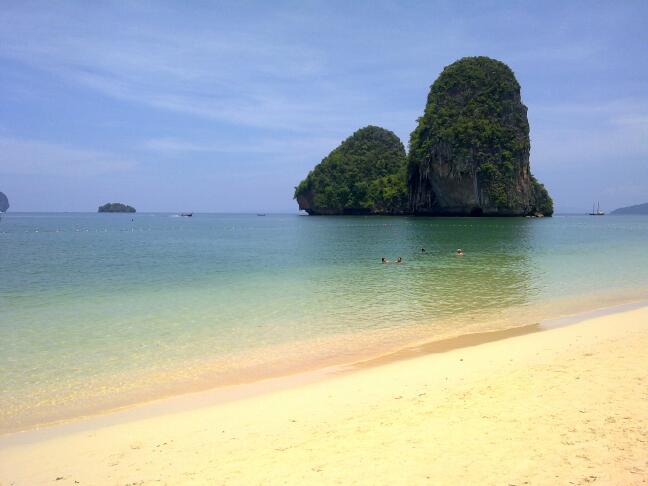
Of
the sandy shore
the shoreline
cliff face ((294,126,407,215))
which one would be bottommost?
the shoreline

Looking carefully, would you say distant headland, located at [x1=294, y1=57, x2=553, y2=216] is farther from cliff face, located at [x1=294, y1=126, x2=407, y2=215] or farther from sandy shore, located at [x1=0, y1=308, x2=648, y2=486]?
sandy shore, located at [x1=0, y1=308, x2=648, y2=486]

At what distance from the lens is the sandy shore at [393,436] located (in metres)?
3.80

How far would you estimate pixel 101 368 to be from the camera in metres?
7.57

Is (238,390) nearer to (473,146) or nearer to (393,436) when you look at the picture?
(393,436)

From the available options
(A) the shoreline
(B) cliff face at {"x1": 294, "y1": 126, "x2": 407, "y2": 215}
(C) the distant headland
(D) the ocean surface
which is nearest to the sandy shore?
(A) the shoreline

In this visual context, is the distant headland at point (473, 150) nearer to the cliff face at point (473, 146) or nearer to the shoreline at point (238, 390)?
the cliff face at point (473, 146)

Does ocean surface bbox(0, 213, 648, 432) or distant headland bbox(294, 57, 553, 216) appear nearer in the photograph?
ocean surface bbox(0, 213, 648, 432)

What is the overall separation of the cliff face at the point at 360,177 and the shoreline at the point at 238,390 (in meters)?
97.2

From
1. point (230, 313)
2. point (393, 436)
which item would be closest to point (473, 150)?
point (230, 313)

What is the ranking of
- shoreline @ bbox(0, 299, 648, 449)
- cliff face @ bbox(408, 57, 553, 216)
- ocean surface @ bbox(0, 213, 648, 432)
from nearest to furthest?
1. shoreline @ bbox(0, 299, 648, 449)
2. ocean surface @ bbox(0, 213, 648, 432)
3. cliff face @ bbox(408, 57, 553, 216)

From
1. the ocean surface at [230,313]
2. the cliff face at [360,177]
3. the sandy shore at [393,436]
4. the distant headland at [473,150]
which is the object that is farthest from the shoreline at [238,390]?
the cliff face at [360,177]

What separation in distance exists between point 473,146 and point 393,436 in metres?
87.1

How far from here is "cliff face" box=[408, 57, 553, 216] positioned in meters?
85.0

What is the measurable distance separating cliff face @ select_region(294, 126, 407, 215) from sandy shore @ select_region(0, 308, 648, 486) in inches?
3945
